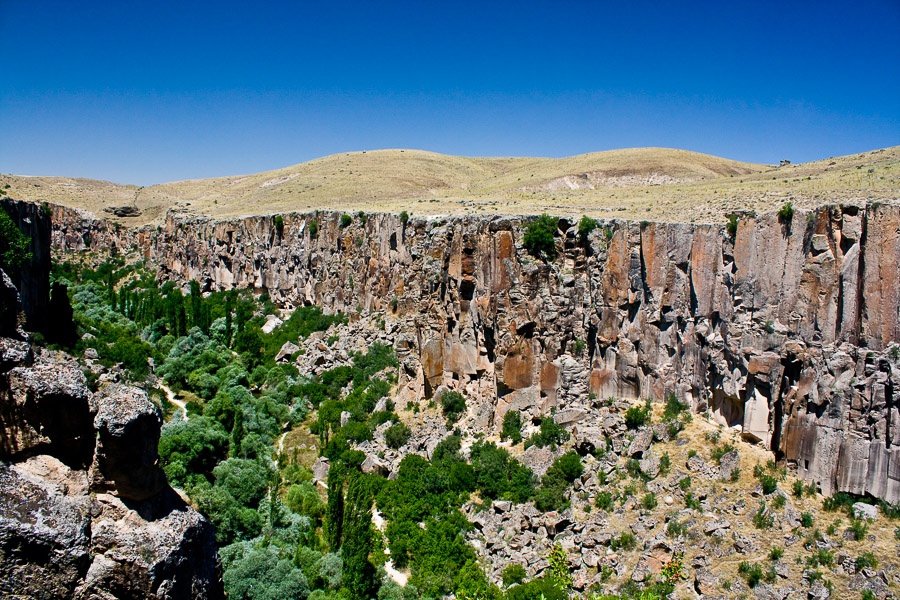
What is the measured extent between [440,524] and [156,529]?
626 inches

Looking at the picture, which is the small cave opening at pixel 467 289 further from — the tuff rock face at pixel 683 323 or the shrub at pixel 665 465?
the shrub at pixel 665 465

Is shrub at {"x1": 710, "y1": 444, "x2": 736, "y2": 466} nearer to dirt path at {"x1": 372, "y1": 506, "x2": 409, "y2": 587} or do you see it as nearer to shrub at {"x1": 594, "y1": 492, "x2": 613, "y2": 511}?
shrub at {"x1": 594, "y1": 492, "x2": 613, "y2": 511}

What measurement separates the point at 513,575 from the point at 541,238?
1527 cm

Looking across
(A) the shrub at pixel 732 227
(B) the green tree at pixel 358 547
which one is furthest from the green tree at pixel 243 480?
(A) the shrub at pixel 732 227

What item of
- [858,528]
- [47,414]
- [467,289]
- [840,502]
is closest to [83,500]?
[47,414]

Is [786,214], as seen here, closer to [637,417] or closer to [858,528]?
[637,417]

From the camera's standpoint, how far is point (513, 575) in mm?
22000

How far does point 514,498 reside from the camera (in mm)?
25484

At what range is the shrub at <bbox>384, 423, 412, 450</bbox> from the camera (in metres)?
31.4

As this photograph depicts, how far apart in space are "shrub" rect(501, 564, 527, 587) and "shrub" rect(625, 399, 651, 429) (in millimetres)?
7933

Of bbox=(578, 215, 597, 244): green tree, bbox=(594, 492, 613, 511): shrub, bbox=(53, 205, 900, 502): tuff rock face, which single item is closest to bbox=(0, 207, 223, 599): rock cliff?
bbox=(594, 492, 613, 511): shrub

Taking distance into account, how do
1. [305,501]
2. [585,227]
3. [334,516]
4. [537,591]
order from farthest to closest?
[585,227], [305,501], [334,516], [537,591]

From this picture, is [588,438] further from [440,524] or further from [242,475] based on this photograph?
[242,475]

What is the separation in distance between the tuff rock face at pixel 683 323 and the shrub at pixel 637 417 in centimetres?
114
